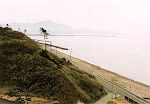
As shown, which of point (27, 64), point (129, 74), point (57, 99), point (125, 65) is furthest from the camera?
point (125, 65)

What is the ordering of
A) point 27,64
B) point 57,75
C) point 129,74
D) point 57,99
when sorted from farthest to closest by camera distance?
point 129,74 → point 27,64 → point 57,75 → point 57,99

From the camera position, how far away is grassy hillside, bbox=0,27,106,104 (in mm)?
31156

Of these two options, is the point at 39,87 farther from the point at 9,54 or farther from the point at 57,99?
the point at 9,54

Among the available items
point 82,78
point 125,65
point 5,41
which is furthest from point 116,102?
point 125,65

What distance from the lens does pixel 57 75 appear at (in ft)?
112

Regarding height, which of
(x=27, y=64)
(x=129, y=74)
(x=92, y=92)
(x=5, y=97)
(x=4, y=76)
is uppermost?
(x=27, y=64)

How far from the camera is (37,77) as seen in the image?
110 feet

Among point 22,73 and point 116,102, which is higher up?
point 22,73

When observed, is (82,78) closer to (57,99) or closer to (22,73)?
(57,99)

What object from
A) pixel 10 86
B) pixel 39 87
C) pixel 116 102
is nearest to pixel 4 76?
pixel 10 86

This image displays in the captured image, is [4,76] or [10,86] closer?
[10,86]

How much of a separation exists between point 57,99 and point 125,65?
88.7m

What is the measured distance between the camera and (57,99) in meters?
29.4

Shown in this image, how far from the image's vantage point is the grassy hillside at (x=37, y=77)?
1227 inches
